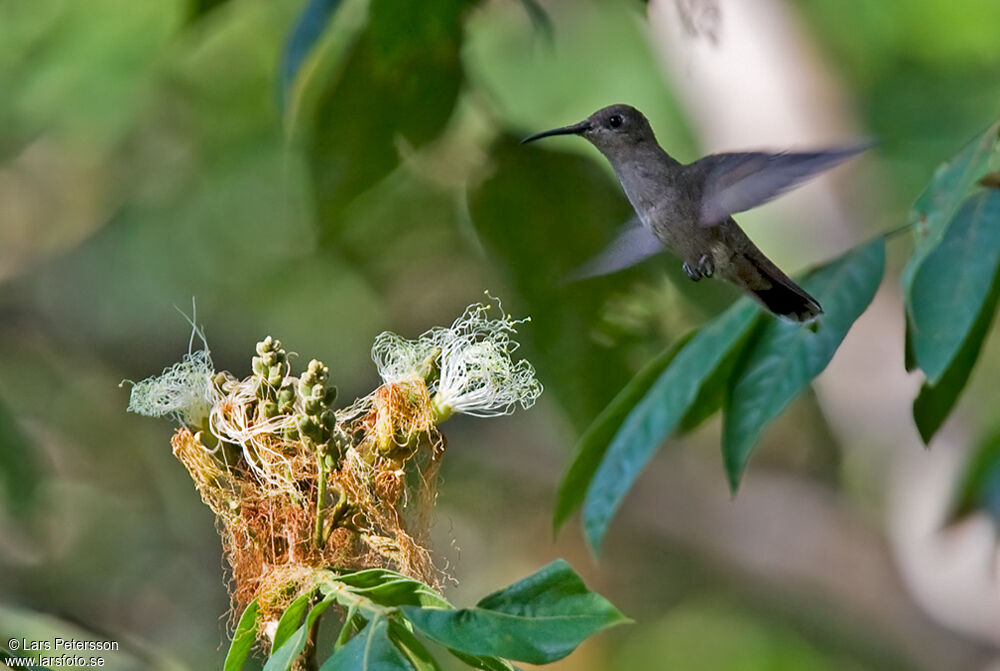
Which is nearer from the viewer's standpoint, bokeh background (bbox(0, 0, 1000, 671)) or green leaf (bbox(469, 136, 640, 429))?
green leaf (bbox(469, 136, 640, 429))

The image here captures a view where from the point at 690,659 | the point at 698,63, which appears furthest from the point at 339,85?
the point at 690,659

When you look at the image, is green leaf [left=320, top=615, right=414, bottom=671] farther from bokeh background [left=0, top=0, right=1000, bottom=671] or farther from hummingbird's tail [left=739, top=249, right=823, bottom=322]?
bokeh background [left=0, top=0, right=1000, bottom=671]

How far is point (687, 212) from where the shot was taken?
1.86 m

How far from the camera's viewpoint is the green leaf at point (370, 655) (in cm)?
121

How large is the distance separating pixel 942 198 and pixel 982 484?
5.94ft

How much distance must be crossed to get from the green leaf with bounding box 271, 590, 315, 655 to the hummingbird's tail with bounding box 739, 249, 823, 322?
0.80m

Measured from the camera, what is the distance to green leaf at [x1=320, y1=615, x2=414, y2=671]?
1210 millimetres

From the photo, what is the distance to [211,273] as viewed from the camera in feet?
15.6

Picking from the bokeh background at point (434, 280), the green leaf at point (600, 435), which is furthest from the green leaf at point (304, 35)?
the bokeh background at point (434, 280)

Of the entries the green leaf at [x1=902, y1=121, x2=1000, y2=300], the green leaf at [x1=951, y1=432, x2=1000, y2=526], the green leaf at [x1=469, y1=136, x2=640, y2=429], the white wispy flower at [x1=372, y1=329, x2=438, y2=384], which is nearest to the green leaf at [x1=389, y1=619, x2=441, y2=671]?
the white wispy flower at [x1=372, y1=329, x2=438, y2=384]

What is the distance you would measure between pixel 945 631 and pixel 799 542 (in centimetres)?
79

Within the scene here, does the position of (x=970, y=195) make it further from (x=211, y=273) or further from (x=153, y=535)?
(x=153, y=535)

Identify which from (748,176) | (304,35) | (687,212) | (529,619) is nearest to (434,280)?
(304,35)

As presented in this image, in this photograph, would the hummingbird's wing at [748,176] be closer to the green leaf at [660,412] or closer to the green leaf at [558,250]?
the green leaf at [660,412]
